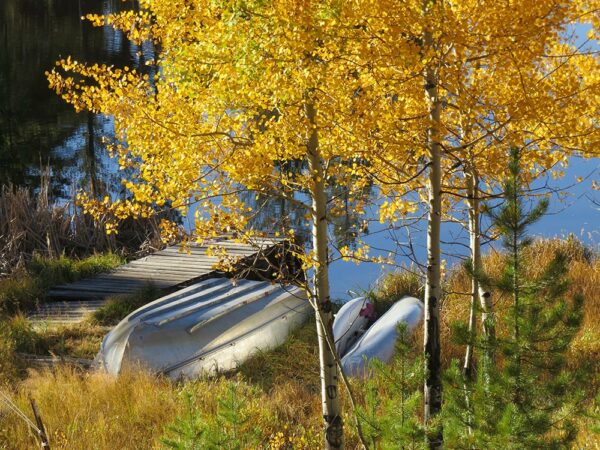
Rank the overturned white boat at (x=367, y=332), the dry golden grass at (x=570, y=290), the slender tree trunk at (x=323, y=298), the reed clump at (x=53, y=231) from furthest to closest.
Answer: the reed clump at (x=53, y=231), the overturned white boat at (x=367, y=332), the dry golden grass at (x=570, y=290), the slender tree trunk at (x=323, y=298)

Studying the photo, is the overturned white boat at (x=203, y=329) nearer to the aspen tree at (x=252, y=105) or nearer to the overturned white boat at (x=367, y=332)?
the overturned white boat at (x=367, y=332)

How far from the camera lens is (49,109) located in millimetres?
29688

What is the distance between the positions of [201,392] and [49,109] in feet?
A: 77.3

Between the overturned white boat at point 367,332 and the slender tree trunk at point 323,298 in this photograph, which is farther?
the overturned white boat at point 367,332

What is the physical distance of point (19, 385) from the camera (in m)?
8.60

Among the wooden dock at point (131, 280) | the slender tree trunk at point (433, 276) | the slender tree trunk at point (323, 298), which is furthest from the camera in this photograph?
the wooden dock at point (131, 280)

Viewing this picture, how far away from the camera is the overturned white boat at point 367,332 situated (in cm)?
984

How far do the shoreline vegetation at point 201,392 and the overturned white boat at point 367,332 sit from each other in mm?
337

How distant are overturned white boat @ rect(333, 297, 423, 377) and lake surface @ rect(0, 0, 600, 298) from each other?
1.03m

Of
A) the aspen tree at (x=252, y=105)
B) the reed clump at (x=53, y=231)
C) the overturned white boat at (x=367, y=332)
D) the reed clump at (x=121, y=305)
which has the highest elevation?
the aspen tree at (x=252, y=105)

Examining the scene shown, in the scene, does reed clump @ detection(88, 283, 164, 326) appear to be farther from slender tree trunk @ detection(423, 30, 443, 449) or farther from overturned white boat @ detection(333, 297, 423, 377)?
slender tree trunk @ detection(423, 30, 443, 449)

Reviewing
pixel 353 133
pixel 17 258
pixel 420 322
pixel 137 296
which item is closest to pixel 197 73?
pixel 353 133

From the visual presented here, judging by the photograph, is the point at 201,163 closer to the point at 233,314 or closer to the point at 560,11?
the point at 560,11

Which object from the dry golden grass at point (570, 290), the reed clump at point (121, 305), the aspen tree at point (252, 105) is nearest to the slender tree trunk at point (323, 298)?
the aspen tree at point (252, 105)
